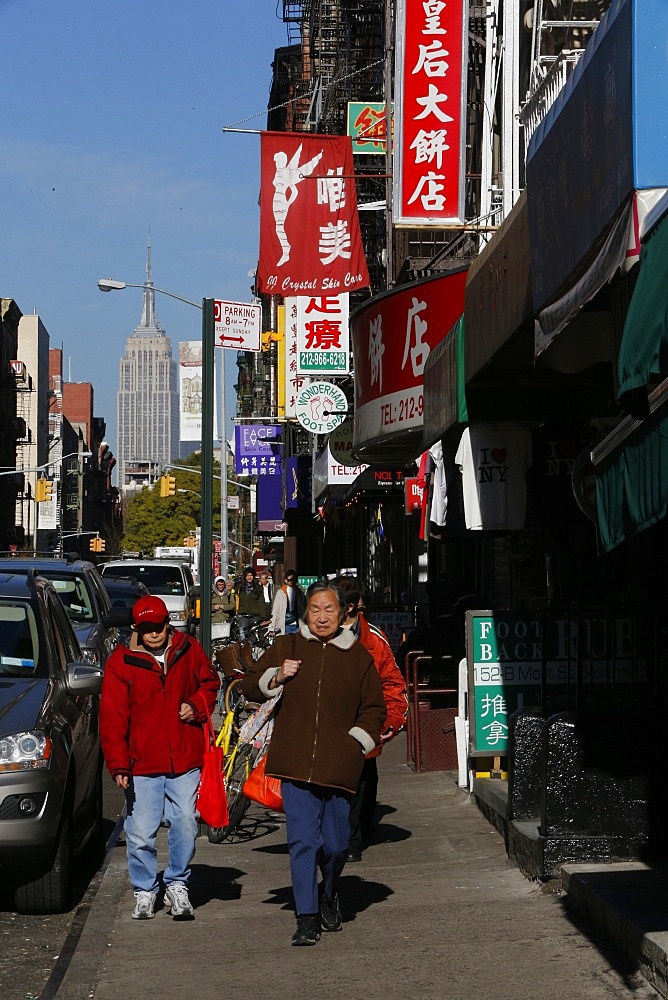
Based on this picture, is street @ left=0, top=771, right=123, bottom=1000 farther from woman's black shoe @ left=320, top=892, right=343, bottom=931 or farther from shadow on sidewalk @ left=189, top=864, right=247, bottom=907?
woman's black shoe @ left=320, top=892, right=343, bottom=931

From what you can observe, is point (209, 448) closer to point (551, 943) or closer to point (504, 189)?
point (504, 189)

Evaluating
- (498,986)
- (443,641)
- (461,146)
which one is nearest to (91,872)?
(498,986)

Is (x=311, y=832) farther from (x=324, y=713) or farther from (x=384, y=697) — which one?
(x=384, y=697)

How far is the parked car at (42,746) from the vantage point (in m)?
7.90

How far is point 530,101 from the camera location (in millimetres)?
15227

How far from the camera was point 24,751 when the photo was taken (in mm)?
7988

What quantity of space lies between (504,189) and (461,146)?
29.7 inches

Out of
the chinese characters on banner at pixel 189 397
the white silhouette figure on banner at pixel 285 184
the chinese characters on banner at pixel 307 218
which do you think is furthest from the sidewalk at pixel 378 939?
→ the chinese characters on banner at pixel 189 397

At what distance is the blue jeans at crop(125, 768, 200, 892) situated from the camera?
7.89m

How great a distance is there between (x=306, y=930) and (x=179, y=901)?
955 millimetres

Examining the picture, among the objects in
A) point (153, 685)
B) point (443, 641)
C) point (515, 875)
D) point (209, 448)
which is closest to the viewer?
point (153, 685)

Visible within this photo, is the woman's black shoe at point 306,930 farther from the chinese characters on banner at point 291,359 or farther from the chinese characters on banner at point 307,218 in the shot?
the chinese characters on banner at point 291,359

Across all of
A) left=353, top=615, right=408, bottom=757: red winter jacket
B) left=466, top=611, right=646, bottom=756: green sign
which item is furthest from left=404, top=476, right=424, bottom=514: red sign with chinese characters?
left=353, top=615, right=408, bottom=757: red winter jacket

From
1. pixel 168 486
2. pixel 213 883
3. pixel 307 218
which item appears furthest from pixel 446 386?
pixel 168 486
